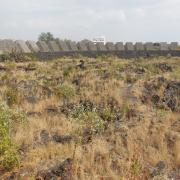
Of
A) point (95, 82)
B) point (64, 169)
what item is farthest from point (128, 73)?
point (64, 169)

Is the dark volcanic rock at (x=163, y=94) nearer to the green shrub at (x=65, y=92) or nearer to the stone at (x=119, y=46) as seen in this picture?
the green shrub at (x=65, y=92)

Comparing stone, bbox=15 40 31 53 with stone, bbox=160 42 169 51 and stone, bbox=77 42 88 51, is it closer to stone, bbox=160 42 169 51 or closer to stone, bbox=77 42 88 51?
stone, bbox=77 42 88 51

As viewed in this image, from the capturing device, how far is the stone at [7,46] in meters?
26.8

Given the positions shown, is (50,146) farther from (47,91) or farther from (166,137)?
(47,91)

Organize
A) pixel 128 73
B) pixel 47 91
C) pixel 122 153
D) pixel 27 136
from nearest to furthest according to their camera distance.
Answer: pixel 122 153, pixel 27 136, pixel 47 91, pixel 128 73

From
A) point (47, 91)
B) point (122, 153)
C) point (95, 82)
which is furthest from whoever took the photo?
Result: point (95, 82)

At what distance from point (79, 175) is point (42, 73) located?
1222cm

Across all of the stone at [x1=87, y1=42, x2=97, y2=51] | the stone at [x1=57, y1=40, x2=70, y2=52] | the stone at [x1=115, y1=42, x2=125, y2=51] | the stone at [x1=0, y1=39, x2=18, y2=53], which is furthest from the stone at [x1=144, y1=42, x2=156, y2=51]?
the stone at [x1=0, y1=39, x2=18, y2=53]

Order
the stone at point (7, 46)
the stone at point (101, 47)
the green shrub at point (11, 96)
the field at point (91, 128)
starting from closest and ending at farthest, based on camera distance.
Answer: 1. the field at point (91, 128)
2. the green shrub at point (11, 96)
3. the stone at point (7, 46)
4. the stone at point (101, 47)

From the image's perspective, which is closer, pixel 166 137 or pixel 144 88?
pixel 166 137

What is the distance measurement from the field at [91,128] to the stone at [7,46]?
10240mm

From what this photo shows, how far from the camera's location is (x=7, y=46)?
90.0ft

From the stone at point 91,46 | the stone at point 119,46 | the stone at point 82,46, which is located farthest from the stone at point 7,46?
the stone at point 119,46

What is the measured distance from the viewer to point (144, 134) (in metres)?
9.17
